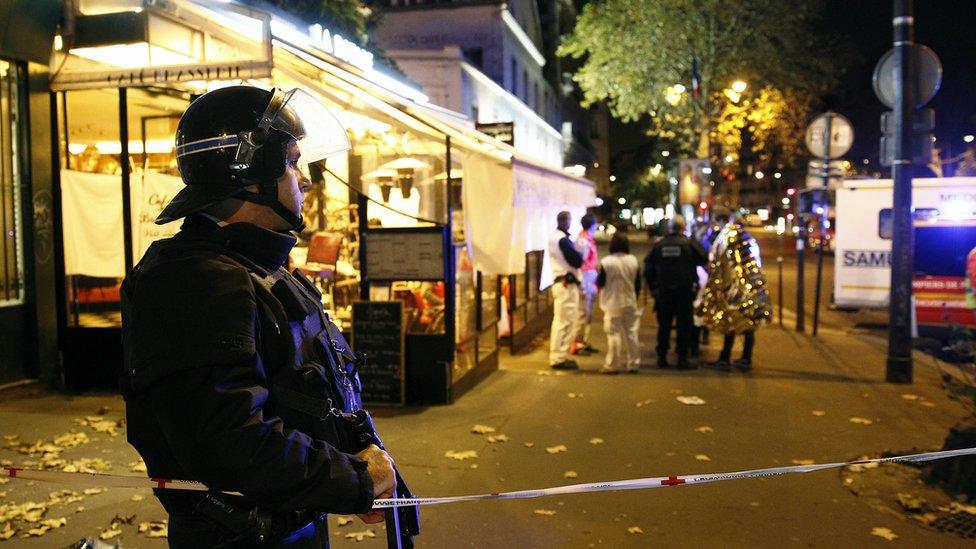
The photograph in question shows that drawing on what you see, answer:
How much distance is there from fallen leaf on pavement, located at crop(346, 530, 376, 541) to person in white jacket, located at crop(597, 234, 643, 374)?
5393 millimetres

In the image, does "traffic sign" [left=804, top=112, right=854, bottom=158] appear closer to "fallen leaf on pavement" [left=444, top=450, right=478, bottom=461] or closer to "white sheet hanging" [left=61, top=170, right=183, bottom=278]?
"fallen leaf on pavement" [left=444, top=450, right=478, bottom=461]

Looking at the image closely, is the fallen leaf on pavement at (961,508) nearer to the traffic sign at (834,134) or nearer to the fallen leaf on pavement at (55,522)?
the fallen leaf on pavement at (55,522)

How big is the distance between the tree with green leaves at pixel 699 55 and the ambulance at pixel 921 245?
8570 mm

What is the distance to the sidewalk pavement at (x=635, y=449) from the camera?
4773mm

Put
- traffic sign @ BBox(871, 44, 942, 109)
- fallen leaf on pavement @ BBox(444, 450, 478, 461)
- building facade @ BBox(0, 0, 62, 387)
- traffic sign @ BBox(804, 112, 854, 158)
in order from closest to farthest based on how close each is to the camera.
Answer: fallen leaf on pavement @ BBox(444, 450, 478, 461) < building facade @ BBox(0, 0, 62, 387) < traffic sign @ BBox(871, 44, 942, 109) < traffic sign @ BBox(804, 112, 854, 158)

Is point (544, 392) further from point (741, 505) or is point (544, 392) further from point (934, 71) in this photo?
point (934, 71)

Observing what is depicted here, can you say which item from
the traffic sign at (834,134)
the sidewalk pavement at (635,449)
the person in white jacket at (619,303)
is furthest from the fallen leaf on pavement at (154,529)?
the traffic sign at (834,134)

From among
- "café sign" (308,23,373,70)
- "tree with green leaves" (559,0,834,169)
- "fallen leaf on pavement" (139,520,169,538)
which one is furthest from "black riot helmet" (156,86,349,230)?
"tree with green leaves" (559,0,834,169)

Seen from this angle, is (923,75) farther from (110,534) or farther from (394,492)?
(110,534)

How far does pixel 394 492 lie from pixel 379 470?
0.46 feet

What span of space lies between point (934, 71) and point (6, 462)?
9983 mm

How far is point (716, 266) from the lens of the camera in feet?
33.1

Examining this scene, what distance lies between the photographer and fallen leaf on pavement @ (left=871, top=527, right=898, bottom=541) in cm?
469

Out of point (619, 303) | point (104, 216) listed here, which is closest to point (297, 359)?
point (104, 216)
